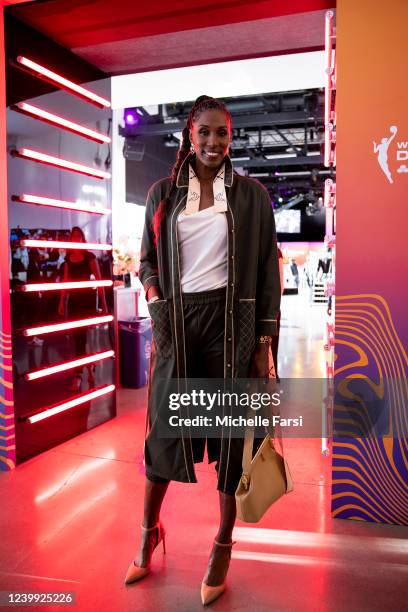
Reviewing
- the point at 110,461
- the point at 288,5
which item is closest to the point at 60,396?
the point at 110,461

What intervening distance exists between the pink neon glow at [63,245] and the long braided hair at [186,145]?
5.25ft

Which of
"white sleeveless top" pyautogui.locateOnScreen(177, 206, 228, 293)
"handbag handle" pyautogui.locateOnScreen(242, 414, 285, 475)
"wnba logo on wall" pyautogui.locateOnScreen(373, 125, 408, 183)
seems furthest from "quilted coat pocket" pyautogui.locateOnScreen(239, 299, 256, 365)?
"wnba logo on wall" pyautogui.locateOnScreen(373, 125, 408, 183)

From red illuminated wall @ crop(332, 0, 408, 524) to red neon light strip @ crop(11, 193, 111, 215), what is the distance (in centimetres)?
202

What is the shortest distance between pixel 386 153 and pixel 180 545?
217cm

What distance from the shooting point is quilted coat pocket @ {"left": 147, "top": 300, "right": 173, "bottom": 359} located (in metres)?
1.98

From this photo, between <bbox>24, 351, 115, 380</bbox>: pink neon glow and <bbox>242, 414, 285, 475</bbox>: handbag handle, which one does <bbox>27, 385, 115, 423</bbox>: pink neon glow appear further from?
<bbox>242, 414, 285, 475</bbox>: handbag handle

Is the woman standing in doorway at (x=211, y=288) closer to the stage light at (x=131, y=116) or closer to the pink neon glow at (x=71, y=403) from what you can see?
the pink neon glow at (x=71, y=403)

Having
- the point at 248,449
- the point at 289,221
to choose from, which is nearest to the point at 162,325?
the point at 248,449

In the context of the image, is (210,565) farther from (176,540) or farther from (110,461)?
(110,461)

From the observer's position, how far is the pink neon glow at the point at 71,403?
346cm

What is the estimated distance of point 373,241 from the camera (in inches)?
101

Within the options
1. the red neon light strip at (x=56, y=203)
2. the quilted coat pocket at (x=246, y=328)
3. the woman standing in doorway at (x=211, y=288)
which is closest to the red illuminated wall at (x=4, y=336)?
the red neon light strip at (x=56, y=203)

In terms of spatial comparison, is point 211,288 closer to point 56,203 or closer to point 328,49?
point 328,49

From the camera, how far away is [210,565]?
2.05 meters
